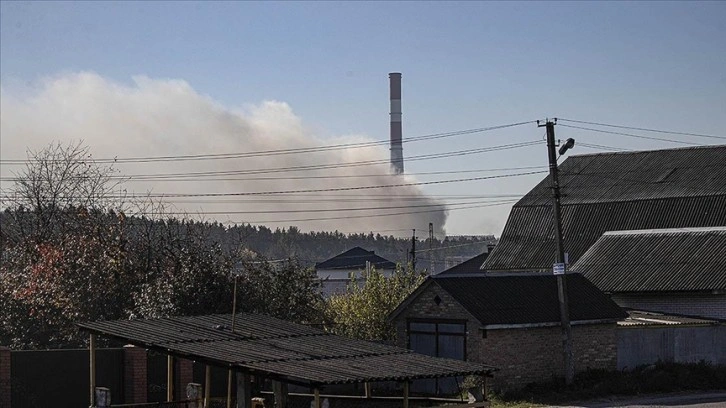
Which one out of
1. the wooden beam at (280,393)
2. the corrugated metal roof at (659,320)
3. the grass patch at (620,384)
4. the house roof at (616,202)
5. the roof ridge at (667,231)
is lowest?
the grass patch at (620,384)

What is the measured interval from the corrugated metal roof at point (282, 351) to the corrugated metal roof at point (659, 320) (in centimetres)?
1940

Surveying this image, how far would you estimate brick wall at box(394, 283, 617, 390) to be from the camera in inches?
1373

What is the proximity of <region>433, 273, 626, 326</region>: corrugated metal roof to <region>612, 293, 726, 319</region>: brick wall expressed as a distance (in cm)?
539

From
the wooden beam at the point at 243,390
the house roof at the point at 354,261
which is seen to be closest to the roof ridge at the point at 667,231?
the wooden beam at the point at 243,390

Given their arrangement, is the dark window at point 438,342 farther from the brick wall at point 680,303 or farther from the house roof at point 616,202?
the house roof at point 616,202

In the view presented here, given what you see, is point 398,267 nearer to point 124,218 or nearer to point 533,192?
point 124,218

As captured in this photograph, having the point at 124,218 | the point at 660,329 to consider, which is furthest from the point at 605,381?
the point at 124,218

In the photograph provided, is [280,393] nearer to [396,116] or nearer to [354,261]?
[354,261]

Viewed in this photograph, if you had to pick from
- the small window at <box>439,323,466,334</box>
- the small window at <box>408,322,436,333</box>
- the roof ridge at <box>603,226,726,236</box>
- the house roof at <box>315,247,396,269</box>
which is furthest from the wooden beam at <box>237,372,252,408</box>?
the house roof at <box>315,247,396,269</box>

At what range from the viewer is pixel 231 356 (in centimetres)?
1884

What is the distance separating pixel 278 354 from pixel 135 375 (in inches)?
397

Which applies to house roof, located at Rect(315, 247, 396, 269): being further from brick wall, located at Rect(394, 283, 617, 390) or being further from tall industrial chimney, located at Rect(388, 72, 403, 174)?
brick wall, located at Rect(394, 283, 617, 390)

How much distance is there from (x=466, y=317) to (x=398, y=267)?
10.8 metres

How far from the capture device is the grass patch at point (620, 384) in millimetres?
34375
